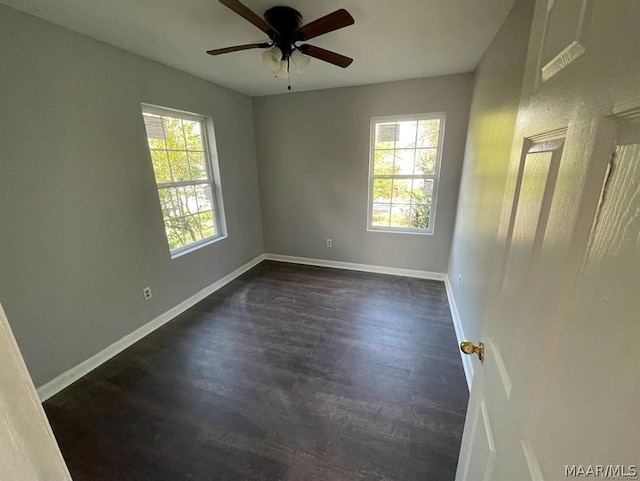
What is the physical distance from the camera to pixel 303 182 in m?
3.79

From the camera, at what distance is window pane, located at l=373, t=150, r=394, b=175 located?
3361 mm

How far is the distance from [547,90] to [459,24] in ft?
5.63

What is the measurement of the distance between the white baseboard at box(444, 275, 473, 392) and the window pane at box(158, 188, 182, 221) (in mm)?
2950

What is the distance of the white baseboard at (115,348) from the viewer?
1.83 m

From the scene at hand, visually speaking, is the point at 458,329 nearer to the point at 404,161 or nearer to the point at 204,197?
the point at 404,161

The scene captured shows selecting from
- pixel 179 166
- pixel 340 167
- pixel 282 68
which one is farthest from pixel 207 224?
pixel 282 68

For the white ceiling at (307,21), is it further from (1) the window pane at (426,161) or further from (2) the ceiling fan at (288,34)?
(1) the window pane at (426,161)

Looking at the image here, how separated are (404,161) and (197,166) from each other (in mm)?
2504

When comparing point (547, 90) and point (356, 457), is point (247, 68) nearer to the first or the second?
point (547, 90)

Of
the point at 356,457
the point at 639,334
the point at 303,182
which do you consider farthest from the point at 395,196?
the point at 639,334

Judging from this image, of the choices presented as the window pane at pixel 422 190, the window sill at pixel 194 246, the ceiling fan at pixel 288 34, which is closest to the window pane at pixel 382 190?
the window pane at pixel 422 190

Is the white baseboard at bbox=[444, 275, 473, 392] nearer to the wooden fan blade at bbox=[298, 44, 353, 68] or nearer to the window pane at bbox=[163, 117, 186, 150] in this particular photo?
the wooden fan blade at bbox=[298, 44, 353, 68]

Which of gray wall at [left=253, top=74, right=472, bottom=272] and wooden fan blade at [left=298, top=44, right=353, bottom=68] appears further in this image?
gray wall at [left=253, top=74, right=472, bottom=272]

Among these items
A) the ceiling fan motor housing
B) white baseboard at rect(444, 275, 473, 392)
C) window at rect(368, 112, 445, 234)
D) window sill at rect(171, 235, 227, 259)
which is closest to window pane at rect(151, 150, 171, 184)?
window sill at rect(171, 235, 227, 259)
